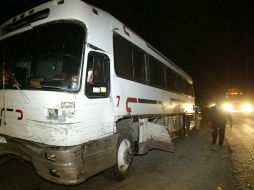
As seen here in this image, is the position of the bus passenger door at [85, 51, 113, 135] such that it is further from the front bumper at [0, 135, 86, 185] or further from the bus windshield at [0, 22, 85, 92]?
the front bumper at [0, 135, 86, 185]

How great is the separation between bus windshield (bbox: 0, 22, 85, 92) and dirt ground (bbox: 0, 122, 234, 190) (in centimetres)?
212

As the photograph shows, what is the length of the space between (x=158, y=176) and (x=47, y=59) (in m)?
3.78

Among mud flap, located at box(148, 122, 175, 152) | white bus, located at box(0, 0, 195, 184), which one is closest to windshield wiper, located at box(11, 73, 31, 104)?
white bus, located at box(0, 0, 195, 184)

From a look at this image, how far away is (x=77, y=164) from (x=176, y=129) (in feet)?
26.7

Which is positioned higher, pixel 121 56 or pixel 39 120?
pixel 121 56

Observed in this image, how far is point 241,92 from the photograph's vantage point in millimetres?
37469

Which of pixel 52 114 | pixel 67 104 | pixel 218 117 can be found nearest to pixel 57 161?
pixel 52 114

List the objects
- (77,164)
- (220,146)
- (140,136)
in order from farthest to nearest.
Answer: (220,146) < (140,136) < (77,164)

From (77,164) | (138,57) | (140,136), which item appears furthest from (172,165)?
(77,164)

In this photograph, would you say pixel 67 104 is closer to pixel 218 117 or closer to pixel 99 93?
pixel 99 93

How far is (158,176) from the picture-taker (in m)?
7.04

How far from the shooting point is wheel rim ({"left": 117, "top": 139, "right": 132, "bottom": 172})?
6612 millimetres

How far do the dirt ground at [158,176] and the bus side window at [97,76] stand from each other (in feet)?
6.53

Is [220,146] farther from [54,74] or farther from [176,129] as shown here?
[54,74]
